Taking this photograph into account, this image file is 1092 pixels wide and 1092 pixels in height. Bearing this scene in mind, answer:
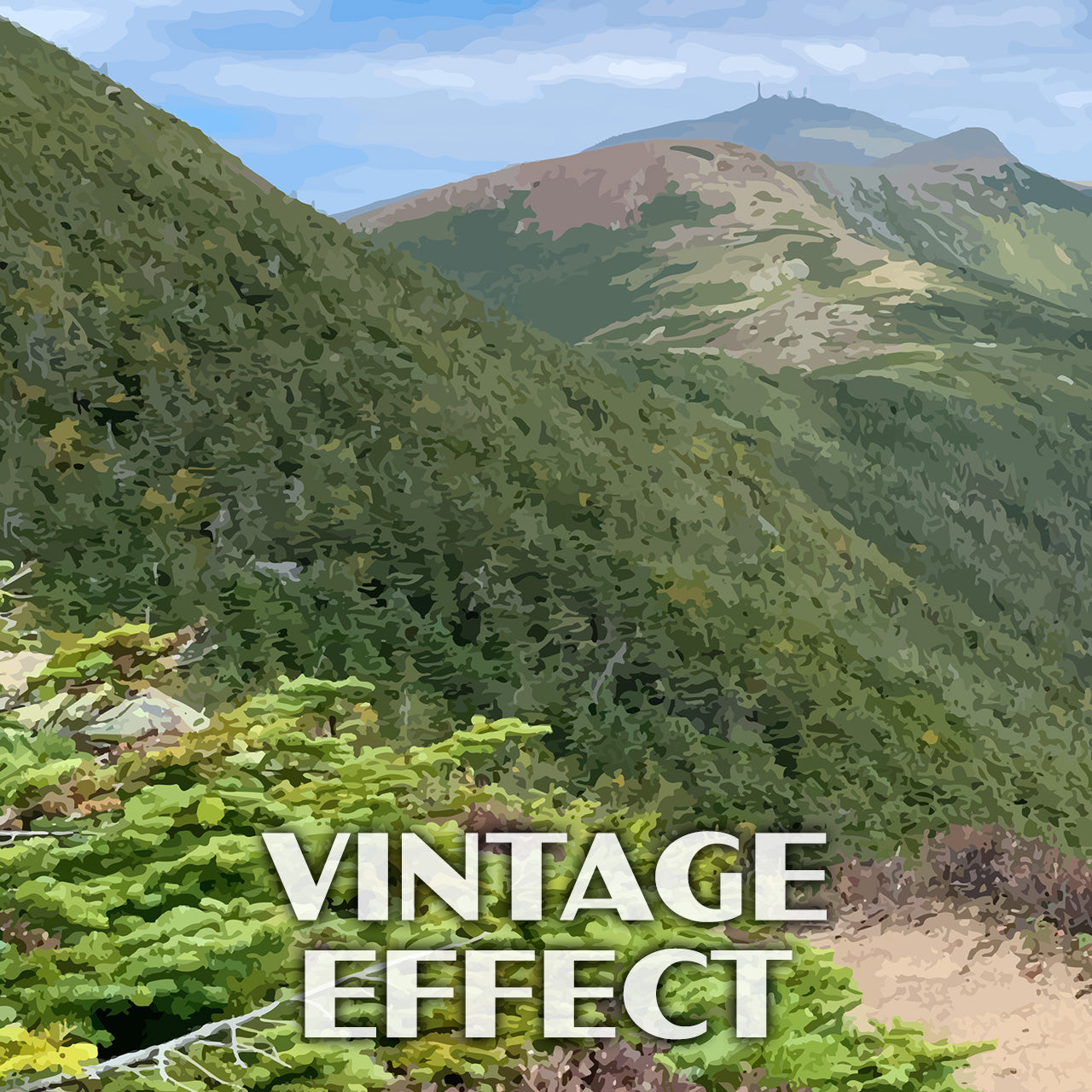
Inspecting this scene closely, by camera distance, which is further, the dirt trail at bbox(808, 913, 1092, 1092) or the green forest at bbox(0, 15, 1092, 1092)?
the dirt trail at bbox(808, 913, 1092, 1092)

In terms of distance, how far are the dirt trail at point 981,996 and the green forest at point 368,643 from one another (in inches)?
79.7

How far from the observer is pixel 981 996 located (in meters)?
7.38

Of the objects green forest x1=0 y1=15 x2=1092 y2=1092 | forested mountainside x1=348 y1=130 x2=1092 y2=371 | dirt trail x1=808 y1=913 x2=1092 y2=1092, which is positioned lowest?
dirt trail x1=808 y1=913 x2=1092 y2=1092

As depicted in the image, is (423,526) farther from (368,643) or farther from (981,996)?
(981,996)

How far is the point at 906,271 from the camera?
51.4m

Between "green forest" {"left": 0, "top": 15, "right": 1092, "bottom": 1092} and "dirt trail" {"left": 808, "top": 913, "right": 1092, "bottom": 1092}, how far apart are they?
6.64 ft

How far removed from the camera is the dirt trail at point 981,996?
6.54 metres

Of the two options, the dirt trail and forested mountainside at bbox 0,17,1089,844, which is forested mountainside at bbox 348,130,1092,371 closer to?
forested mountainside at bbox 0,17,1089,844

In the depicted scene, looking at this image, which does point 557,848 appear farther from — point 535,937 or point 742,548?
point 742,548

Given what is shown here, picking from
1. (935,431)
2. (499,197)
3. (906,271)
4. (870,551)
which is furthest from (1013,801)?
(499,197)

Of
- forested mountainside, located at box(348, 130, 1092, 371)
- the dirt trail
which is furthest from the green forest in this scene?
forested mountainside, located at box(348, 130, 1092, 371)

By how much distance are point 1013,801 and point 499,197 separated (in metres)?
71.3

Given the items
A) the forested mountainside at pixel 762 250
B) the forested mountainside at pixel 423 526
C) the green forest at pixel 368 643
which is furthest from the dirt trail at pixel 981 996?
the forested mountainside at pixel 762 250

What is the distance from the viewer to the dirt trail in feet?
21.5
